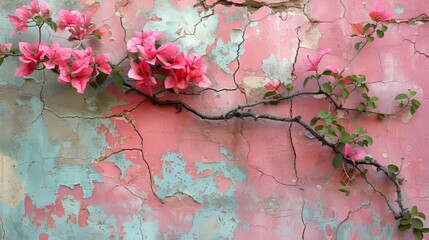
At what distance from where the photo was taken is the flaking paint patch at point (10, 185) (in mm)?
2059

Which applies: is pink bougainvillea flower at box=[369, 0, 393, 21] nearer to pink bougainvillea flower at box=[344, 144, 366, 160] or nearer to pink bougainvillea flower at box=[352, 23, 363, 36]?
pink bougainvillea flower at box=[352, 23, 363, 36]

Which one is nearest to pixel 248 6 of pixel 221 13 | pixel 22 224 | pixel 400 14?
pixel 221 13

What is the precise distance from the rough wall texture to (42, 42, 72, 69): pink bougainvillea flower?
0.41 feet

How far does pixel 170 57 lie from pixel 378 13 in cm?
79

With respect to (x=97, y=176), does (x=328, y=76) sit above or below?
above

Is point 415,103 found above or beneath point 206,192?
above

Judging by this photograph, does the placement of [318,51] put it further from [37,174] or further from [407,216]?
[37,174]

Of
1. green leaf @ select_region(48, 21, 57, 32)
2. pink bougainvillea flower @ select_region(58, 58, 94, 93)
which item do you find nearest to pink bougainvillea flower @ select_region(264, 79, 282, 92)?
pink bougainvillea flower @ select_region(58, 58, 94, 93)

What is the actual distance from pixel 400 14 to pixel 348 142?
0.58 meters

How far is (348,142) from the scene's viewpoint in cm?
208

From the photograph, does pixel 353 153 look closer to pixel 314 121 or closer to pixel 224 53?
pixel 314 121

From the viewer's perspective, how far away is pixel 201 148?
6.96ft

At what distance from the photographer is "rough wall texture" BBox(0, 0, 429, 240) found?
2.07 m

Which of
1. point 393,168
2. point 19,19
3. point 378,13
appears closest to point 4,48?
point 19,19
